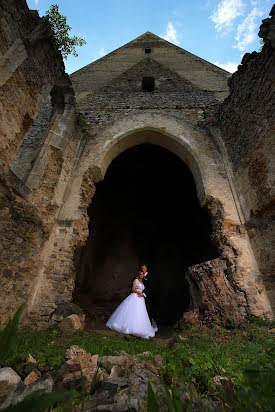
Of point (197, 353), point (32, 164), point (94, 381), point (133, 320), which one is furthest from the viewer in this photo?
point (32, 164)

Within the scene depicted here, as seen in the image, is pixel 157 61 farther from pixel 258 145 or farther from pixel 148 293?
pixel 148 293

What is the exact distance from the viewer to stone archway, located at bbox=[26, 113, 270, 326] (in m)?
4.08

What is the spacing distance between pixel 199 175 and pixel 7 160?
4670 millimetres

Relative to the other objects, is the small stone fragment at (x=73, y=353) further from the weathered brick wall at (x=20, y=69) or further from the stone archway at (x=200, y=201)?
the weathered brick wall at (x=20, y=69)

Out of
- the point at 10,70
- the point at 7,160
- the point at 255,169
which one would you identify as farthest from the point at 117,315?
the point at 10,70

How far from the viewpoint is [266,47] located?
4.37 metres

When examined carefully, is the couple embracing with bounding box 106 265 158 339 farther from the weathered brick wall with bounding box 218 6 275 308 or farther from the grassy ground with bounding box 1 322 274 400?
the weathered brick wall with bounding box 218 6 275 308

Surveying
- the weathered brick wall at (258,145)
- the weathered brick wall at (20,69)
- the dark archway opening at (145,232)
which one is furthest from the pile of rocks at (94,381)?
the dark archway opening at (145,232)

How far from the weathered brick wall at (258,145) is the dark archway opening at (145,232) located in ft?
10.4

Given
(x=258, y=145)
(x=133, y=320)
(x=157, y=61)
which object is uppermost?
(x=157, y=61)

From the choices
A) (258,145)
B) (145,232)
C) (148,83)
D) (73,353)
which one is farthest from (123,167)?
(73,353)

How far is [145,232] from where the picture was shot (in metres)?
11.7

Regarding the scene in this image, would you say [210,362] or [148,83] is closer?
[210,362]

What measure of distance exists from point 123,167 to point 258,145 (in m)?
6.75
